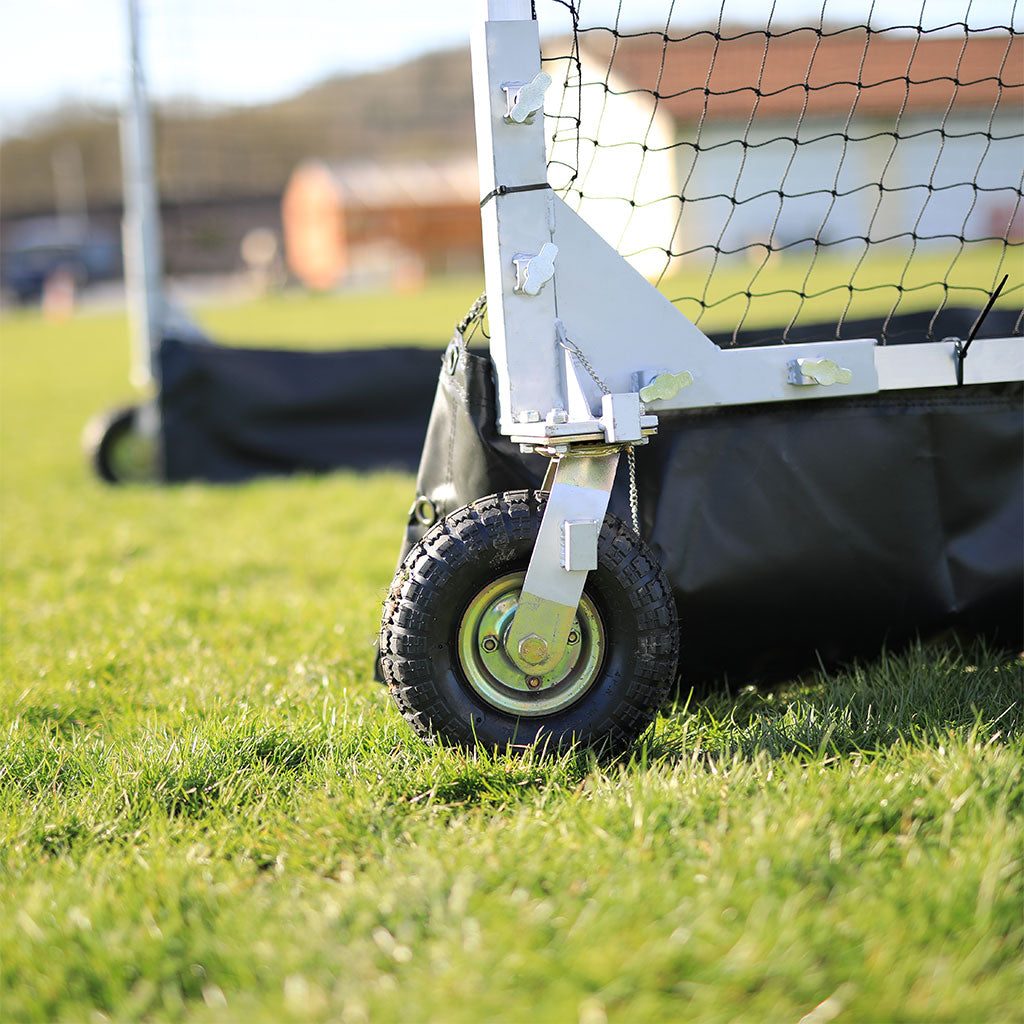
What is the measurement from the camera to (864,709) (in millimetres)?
2193

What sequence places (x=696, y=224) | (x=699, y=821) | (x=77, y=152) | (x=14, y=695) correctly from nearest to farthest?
(x=699, y=821) → (x=14, y=695) → (x=696, y=224) → (x=77, y=152)

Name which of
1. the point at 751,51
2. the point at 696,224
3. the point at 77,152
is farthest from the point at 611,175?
the point at 77,152

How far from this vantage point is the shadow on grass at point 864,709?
6.68ft

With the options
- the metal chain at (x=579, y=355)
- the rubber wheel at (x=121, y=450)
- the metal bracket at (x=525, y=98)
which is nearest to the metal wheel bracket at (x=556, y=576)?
the metal chain at (x=579, y=355)

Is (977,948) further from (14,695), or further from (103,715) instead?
(14,695)

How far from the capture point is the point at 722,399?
2.18 m

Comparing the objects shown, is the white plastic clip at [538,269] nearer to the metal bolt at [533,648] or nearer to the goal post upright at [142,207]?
the metal bolt at [533,648]

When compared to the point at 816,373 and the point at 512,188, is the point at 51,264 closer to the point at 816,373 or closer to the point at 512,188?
the point at 512,188

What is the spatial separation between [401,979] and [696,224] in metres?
30.6

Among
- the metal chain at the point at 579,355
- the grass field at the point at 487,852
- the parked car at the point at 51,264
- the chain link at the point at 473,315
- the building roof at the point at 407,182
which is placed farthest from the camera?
the building roof at the point at 407,182

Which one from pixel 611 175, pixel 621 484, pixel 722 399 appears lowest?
pixel 621 484

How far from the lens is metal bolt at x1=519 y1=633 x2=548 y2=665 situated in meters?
1.97

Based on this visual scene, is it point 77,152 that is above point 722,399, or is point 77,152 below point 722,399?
above

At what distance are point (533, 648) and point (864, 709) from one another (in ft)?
2.37
